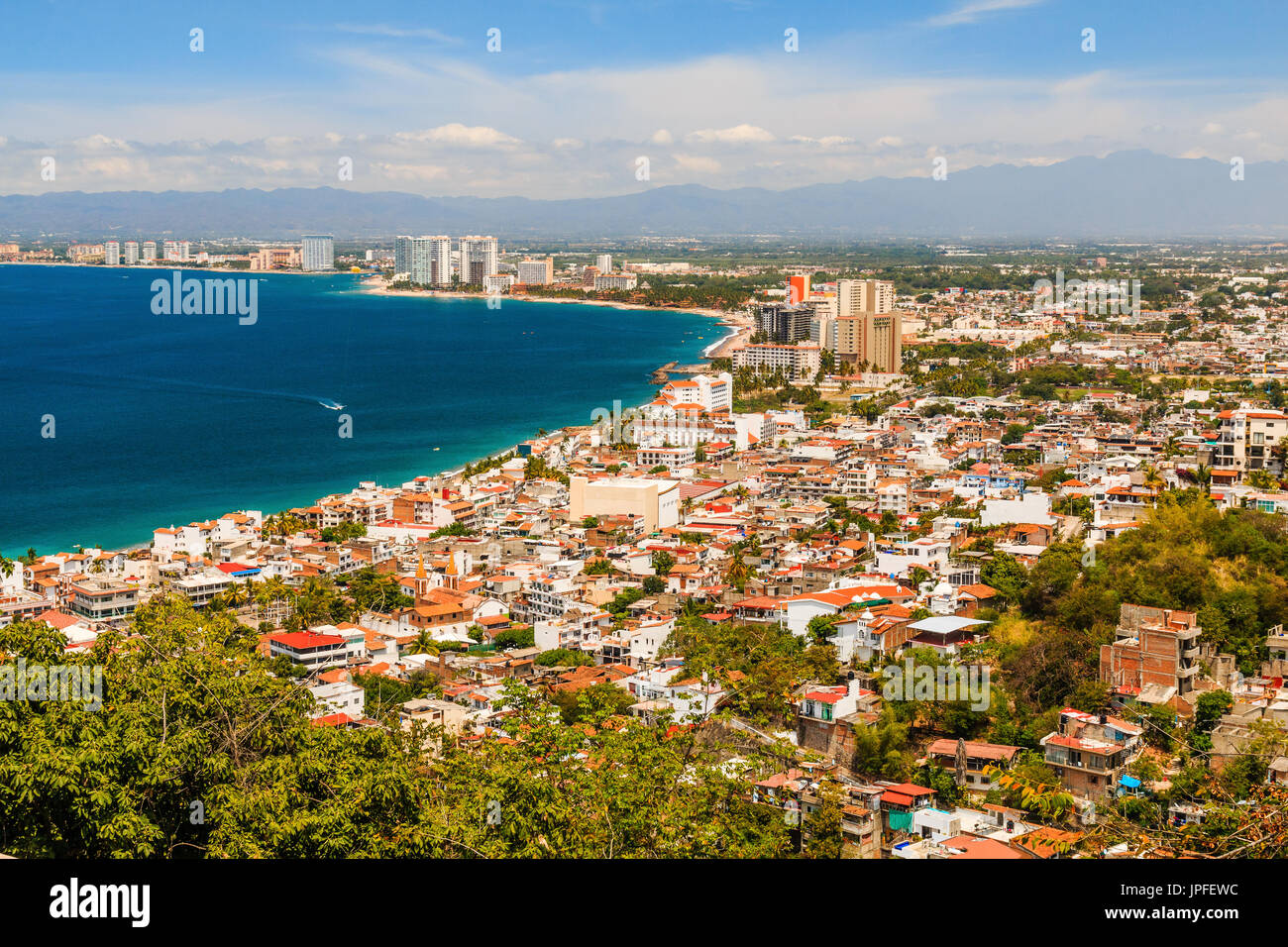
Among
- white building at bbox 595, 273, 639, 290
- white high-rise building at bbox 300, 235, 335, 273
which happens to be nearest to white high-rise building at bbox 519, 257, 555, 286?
white building at bbox 595, 273, 639, 290

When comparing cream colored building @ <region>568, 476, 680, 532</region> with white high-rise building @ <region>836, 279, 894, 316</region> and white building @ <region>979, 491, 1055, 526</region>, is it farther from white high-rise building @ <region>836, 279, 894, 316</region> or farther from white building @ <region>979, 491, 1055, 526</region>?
white high-rise building @ <region>836, 279, 894, 316</region>

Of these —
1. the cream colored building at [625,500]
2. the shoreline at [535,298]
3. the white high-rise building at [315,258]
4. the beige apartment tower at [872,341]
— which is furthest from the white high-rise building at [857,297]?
the white high-rise building at [315,258]

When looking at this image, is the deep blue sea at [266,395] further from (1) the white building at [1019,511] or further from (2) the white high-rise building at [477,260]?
(1) the white building at [1019,511]

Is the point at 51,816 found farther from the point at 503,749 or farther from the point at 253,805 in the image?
the point at 503,749

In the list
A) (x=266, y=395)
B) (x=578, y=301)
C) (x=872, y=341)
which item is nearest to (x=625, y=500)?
(x=266, y=395)

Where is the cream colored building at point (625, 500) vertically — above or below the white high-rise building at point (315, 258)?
below

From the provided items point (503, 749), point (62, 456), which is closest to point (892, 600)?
point (503, 749)

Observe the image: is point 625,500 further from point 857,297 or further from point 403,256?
point 403,256
